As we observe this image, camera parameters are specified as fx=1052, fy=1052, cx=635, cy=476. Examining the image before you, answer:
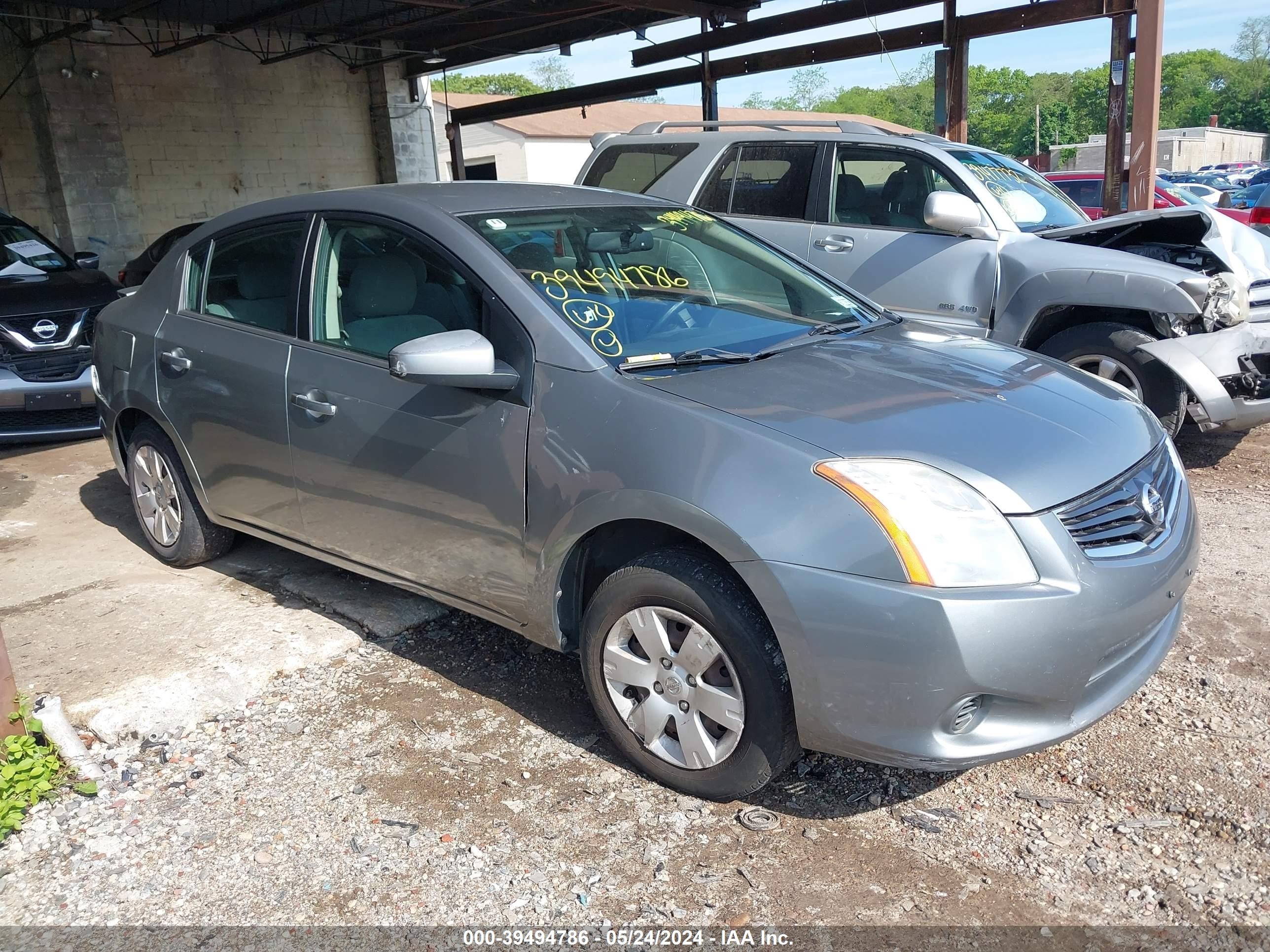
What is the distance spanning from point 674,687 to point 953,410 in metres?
1.08

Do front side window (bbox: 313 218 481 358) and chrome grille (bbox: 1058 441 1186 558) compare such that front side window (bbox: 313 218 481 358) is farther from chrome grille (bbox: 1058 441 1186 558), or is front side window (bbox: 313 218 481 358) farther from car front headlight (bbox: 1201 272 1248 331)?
car front headlight (bbox: 1201 272 1248 331)

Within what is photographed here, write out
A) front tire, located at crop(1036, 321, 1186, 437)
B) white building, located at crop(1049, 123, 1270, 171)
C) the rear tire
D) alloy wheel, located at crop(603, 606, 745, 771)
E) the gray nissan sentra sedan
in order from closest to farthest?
the gray nissan sentra sedan
alloy wheel, located at crop(603, 606, 745, 771)
the rear tire
front tire, located at crop(1036, 321, 1186, 437)
white building, located at crop(1049, 123, 1270, 171)

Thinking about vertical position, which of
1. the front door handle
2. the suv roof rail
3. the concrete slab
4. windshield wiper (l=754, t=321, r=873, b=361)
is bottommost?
the concrete slab

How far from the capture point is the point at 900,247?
20.6 ft

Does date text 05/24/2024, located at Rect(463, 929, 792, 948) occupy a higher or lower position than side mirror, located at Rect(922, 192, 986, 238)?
lower

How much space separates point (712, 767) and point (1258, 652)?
85.2 inches

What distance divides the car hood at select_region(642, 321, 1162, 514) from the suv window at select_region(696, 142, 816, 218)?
3.46 meters

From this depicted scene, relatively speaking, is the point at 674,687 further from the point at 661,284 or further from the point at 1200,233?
the point at 1200,233

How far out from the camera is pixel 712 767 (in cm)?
288

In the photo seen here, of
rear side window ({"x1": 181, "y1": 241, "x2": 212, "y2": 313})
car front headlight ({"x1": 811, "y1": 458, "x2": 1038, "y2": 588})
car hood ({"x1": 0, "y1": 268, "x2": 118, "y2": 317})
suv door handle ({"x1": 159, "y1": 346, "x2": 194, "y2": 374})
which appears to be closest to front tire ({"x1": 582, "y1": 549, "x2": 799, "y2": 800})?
car front headlight ({"x1": 811, "y1": 458, "x2": 1038, "y2": 588})

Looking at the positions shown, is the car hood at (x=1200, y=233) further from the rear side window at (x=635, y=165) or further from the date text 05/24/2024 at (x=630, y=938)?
the date text 05/24/2024 at (x=630, y=938)

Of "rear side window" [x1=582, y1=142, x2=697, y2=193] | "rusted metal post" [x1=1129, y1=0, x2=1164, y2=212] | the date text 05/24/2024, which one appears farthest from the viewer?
"rusted metal post" [x1=1129, y1=0, x2=1164, y2=212]

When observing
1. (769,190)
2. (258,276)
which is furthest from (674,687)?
Answer: (769,190)

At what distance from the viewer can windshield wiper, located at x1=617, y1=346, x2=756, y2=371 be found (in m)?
3.14
